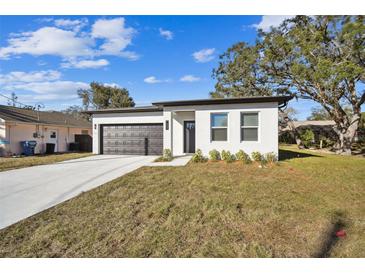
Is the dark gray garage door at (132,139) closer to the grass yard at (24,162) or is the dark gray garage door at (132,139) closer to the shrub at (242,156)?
the grass yard at (24,162)

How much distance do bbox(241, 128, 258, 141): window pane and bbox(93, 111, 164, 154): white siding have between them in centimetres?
508

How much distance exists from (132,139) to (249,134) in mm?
7304

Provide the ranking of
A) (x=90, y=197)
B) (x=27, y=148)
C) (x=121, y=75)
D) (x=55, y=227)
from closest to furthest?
(x=55, y=227), (x=90, y=197), (x=27, y=148), (x=121, y=75)

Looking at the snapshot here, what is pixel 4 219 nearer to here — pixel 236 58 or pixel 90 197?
pixel 90 197


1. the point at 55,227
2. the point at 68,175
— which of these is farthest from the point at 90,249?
the point at 68,175

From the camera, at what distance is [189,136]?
38.8 feet

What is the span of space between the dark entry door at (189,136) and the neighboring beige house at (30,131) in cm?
1159

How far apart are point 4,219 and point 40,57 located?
34.3ft

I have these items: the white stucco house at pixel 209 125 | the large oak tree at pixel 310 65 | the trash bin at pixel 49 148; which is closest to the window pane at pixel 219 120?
the white stucco house at pixel 209 125

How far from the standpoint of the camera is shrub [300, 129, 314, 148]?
1773 cm

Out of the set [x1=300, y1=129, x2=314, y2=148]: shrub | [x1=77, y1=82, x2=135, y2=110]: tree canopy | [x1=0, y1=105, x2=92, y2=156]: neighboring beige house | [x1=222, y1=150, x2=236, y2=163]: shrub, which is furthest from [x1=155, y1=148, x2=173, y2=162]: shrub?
[x1=77, y1=82, x2=135, y2=110]: tree canopy

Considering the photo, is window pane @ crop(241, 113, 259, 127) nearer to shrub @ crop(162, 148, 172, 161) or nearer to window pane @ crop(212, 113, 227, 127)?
window pane @ crop(212, 113, 227, 127)

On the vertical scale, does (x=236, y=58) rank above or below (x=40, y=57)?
above

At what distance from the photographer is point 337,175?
22.1ft
